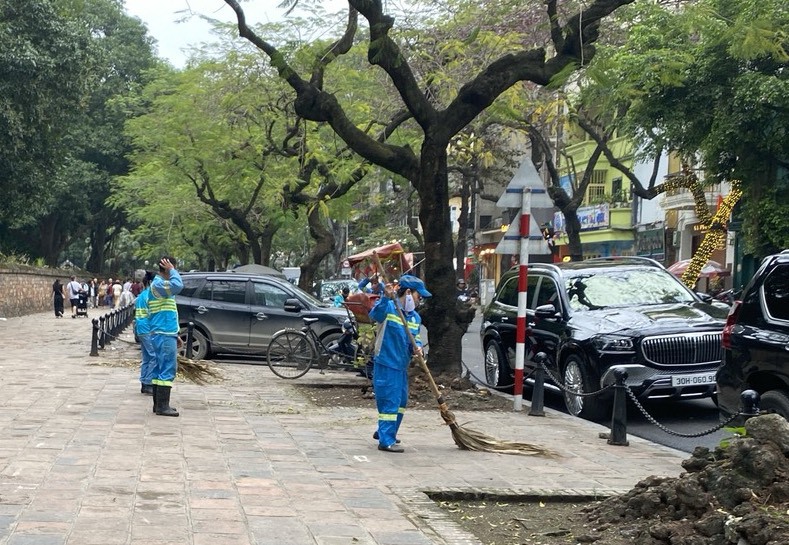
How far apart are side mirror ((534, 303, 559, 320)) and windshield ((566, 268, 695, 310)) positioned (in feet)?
0.77

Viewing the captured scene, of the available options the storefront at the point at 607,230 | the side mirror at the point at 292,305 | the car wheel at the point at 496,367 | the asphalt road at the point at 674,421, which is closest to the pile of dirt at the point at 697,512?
the asphalt road at the point at 674,421

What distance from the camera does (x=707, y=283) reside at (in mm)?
37906

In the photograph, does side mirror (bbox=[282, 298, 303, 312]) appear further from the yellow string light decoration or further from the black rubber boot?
the yellow string light decoration

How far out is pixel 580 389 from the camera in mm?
13008

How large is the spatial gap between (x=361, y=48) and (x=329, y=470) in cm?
1837

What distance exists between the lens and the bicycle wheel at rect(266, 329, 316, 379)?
1689cm

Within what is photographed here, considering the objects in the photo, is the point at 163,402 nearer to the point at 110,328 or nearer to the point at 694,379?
the point at 694,379

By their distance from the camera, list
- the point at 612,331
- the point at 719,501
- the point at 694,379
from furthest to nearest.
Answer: the point at 612,331 → the point at 694,379 → the point at 719,501

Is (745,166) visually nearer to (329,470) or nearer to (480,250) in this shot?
(329,470)

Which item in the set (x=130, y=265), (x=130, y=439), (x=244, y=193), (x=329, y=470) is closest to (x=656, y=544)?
(x=329, y=470)

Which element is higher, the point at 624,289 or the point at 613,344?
the point at 624,289

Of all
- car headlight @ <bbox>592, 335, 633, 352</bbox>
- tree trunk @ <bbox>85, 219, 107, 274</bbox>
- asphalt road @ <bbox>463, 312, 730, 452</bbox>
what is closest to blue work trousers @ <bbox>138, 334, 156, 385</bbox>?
asphalt road @ <bbox>463, 312, 730, 452</bbox>

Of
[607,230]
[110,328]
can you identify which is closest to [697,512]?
[110,328]

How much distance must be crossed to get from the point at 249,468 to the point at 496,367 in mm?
7813
